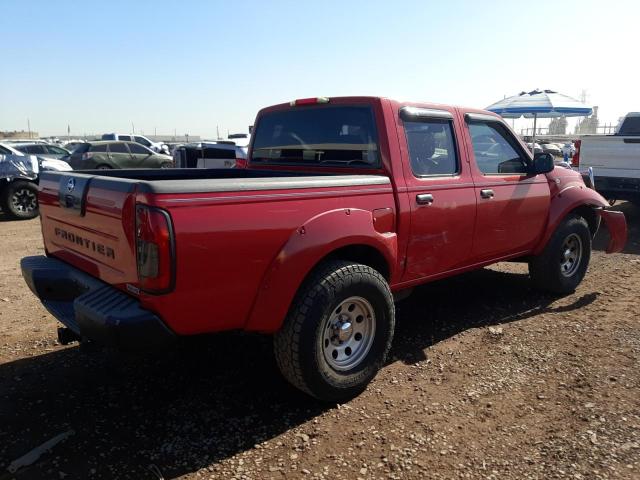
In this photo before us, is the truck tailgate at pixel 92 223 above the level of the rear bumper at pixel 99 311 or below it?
above

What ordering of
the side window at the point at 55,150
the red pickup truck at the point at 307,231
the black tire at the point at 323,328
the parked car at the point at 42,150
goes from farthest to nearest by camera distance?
the side window at the point at 55,150 < the parked car at the point at 42,150 < the black tire at the point at 323,328 < the red pickup truck at the point at 307,231

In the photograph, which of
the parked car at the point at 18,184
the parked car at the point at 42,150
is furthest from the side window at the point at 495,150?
the parked car at the point at 42,150

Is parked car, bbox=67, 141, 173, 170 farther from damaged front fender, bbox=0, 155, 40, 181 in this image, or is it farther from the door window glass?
damaged front fender, bbox=0, 155, 40, 181

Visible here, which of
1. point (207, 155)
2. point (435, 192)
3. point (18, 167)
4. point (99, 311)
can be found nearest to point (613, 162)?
point (435, 192)

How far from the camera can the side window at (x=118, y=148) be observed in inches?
674

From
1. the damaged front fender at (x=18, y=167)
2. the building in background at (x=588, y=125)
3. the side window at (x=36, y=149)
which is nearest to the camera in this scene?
the damaged front fender at (x=18, y=167)

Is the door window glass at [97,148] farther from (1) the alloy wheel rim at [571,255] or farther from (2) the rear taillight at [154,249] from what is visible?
(2) the rear taillight at [154,249]

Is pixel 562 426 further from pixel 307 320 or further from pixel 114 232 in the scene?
pixel 114 232

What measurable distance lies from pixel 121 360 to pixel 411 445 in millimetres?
2262

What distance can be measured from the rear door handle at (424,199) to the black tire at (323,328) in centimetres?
68

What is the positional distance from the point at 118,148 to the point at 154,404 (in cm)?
1605

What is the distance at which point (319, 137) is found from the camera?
3.92 m

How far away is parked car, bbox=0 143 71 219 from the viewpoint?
9766 mm

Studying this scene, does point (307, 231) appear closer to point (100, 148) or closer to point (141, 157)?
point (100, 148)
